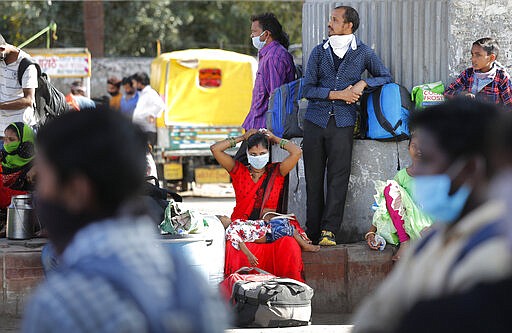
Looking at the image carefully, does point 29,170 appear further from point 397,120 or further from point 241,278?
point 397,120

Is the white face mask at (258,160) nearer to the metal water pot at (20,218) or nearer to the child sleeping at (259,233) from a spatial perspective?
the child sleeping at (259,233)

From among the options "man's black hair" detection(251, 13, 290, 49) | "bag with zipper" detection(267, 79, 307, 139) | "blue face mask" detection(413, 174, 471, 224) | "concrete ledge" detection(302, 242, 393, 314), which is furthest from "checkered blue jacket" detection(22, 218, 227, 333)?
"man's black hair" detection(251, 13, 290, 49)

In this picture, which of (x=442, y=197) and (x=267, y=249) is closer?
(x=442, y=197)

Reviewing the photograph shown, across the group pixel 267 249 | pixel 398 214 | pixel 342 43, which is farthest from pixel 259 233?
pixel 342 43

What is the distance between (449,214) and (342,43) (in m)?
4.97

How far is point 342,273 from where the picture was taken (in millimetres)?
7367

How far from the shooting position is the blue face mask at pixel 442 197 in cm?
263

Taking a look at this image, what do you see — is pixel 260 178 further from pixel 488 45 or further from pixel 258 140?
pixel 488 45

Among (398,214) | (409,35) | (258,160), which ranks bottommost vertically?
(398,214)

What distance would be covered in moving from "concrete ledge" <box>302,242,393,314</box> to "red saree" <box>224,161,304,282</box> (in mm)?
161

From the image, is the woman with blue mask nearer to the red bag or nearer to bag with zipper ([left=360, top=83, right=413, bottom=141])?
the red bag

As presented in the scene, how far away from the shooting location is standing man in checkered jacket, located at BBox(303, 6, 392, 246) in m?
7.55

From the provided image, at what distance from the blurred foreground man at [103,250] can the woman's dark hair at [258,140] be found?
4974mm

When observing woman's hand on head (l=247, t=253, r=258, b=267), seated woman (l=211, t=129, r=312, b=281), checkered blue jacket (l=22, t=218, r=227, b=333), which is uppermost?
checkered blue jacket (l=22, t=218, r=227, b=333)
